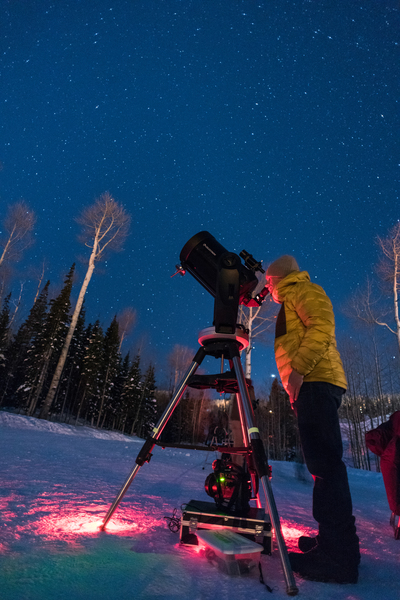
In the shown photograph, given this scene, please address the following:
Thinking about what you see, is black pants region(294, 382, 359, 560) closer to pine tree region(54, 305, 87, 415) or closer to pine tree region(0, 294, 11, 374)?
pine tree region(0, 294, 11, 374)

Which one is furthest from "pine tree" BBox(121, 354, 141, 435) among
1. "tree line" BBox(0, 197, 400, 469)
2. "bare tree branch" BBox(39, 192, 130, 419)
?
"bare tree branch" BBox(39, 192, 130, 419)

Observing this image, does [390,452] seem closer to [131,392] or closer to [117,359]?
[117,359]

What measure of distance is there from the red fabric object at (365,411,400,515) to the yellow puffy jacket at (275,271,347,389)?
1488mm

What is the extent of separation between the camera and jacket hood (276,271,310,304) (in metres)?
2.27

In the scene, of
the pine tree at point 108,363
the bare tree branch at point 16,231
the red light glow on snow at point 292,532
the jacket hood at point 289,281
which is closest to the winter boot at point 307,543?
the red light glow on snow at point 292,532

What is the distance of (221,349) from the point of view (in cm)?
210

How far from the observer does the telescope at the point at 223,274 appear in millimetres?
2039

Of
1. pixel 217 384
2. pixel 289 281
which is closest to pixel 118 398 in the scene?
pixel 217 384

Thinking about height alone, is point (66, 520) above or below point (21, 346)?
below

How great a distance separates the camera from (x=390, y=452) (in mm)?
2938

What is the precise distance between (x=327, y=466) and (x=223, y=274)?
1373 mm

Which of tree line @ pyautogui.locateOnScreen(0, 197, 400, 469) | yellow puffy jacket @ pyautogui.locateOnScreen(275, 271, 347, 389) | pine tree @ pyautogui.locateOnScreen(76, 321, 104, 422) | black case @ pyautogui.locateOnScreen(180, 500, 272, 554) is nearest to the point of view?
black case @ pyautogui.locateOnScreen(180, 500, 272, 554)

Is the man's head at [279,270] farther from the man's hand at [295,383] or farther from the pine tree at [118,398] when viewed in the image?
the pine tree at [118,398]

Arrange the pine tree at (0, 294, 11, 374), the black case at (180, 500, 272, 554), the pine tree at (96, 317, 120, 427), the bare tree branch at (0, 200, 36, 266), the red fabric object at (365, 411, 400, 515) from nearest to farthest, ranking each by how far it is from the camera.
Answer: the black case at (180, 500, 272, 554) → the red fabric object at (365, 411, 400, 515) → the bare tree branch at (0, 200, 36, 266) → the pine tree at (0, 294, 11, 374) → the pine tree at (96, 317, 120, 427)
